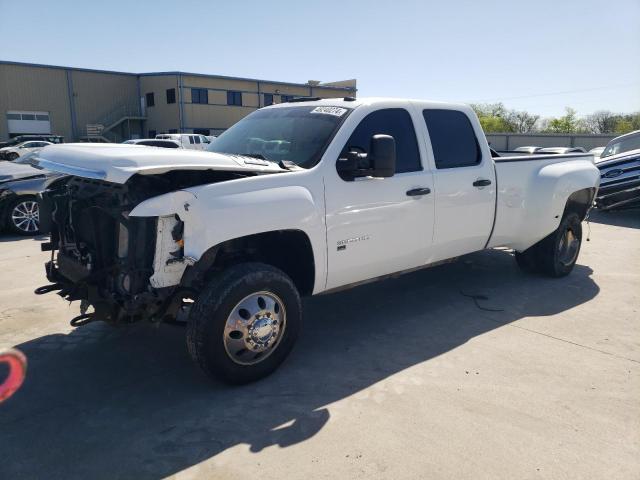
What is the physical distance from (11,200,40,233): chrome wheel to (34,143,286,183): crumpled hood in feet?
19.1

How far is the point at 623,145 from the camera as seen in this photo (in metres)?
12.6

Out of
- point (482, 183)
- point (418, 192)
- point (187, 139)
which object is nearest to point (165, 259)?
point (418, 192)

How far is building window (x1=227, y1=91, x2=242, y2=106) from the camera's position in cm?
4722

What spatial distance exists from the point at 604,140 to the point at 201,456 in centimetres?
4065

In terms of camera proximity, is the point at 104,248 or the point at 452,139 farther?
the point at 452,139

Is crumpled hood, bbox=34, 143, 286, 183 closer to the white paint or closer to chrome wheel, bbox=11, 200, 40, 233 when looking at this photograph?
the white paint

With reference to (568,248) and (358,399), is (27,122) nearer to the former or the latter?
(568,248)

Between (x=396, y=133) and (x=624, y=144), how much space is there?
10.7m

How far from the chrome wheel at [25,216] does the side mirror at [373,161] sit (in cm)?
733

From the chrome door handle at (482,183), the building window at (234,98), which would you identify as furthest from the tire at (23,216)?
the building window at (234,98)

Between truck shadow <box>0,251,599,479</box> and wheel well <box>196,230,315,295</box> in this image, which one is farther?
wheel well <box>196,230,315,295</box>

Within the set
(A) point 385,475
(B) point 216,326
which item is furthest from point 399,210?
(A) point 385,475

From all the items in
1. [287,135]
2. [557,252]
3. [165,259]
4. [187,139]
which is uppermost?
[187,139]

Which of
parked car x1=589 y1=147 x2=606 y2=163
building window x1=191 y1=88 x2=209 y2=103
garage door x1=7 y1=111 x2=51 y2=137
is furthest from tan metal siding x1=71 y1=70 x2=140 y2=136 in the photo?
parked car x1=589 y1=147 x2=606 y2=163
